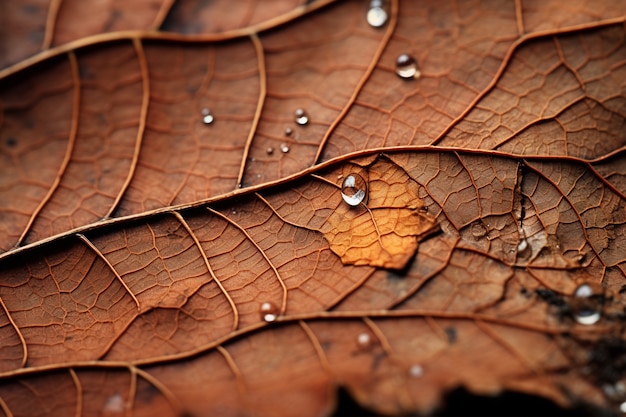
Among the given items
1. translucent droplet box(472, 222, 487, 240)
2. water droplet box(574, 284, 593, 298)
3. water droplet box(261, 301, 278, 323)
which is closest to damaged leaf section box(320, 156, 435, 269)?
translucent droplet box(472, 222, 487, 240)

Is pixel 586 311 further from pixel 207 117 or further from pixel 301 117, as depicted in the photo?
pixel 207 117

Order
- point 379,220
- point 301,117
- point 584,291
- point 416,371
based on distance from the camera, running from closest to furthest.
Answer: point 416,371, point 584,291, point 379,220, point 301,117

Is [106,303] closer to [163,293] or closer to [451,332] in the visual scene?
[163,293]

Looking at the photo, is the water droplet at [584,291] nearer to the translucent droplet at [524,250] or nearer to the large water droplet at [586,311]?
the large water droplet at [586,311]

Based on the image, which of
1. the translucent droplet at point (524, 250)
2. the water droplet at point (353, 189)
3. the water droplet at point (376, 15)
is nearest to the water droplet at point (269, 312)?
the water droplet at point (353, 189)

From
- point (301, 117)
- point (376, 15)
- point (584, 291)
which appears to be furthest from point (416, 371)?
point (376, 15)

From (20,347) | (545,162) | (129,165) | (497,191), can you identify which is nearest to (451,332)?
(497,191)
